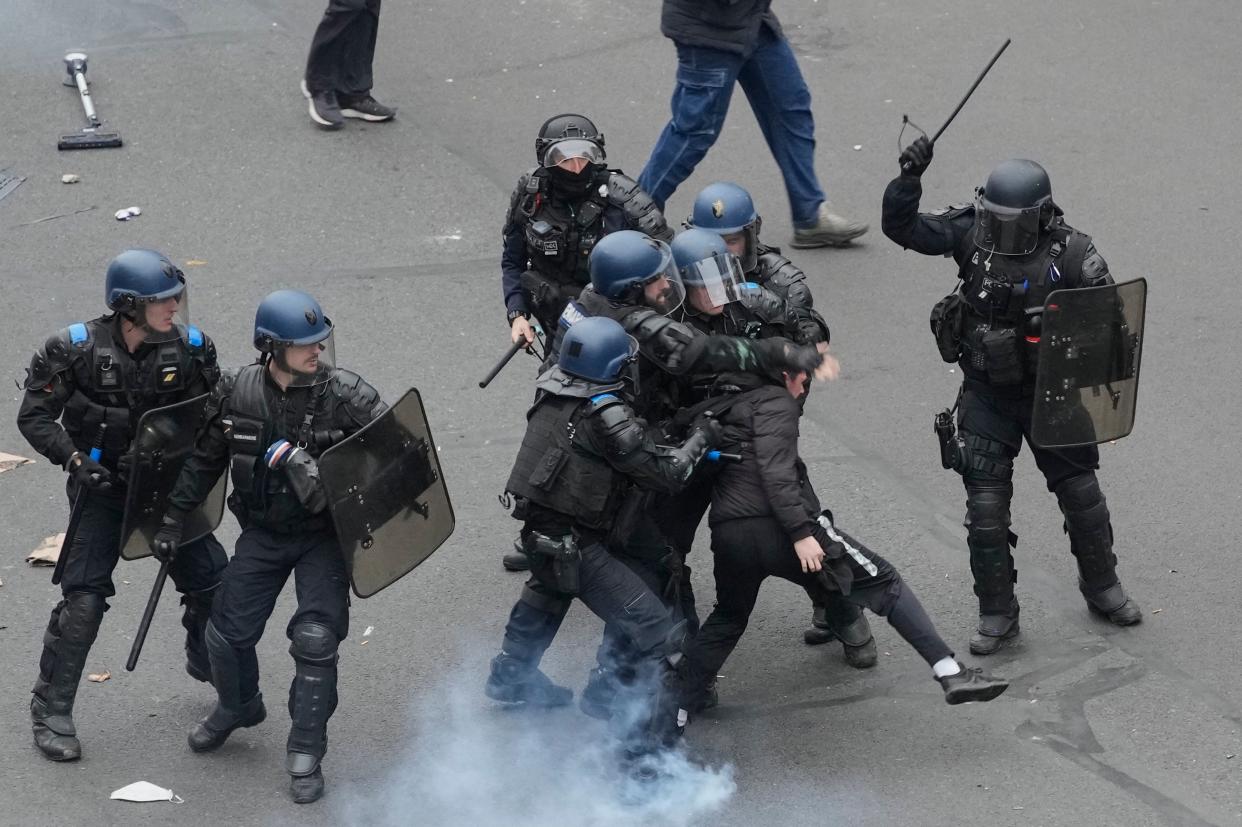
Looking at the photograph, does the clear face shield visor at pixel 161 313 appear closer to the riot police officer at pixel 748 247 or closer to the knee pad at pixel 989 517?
the riot police officer at pixel 748 247

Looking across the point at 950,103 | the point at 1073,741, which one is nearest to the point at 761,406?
the point at 1073,741

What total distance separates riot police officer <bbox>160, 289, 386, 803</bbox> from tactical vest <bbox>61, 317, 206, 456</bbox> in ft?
1.06

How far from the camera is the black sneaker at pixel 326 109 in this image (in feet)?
35.8

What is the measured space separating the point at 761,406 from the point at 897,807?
1397 mm

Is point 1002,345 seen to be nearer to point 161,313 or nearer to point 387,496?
point 387,496

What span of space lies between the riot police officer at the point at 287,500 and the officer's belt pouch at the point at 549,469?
0.58 meters

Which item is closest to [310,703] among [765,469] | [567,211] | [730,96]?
[765,469]

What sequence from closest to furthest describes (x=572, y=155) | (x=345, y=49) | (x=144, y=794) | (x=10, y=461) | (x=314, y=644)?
(x=314, y=644) < (x=144, y=794) < (x=572, y=155) < (x=10, y=461) < (x=345, y=49)

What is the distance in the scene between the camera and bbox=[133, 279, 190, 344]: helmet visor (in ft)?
18.6

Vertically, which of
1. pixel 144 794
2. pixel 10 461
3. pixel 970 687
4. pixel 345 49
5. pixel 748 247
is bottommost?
pixel 10 461

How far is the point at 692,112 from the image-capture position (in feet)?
29.0

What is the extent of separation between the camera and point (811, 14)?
12.3 m

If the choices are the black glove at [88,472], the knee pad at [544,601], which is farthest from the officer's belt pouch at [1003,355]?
the black glove at [88,472]

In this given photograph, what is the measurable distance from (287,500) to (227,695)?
0.78 meters
